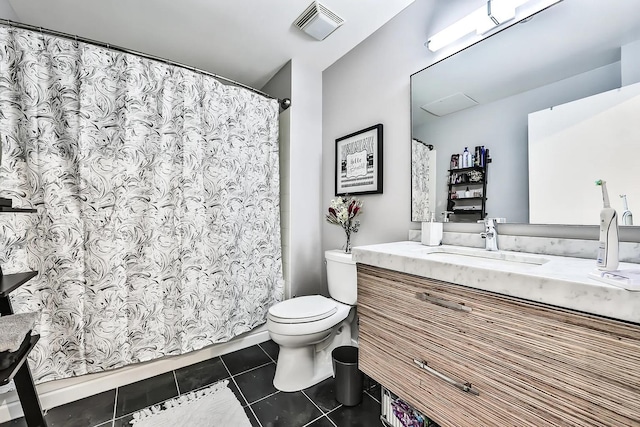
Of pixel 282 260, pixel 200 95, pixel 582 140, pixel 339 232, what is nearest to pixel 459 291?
pixel 582 140

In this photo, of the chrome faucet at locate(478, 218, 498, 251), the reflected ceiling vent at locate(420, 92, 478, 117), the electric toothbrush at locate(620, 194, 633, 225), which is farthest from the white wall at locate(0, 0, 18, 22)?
the electric toothbrush at locate(620, 194, 633, 225)

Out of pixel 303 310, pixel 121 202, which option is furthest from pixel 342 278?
pixel 121 202

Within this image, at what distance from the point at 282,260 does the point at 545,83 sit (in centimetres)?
200

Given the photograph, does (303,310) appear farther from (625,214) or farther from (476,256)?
(625,214)

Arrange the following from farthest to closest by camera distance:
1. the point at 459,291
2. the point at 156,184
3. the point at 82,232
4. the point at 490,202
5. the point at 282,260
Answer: the point at 282,260 → the point at 156,184 → the point at 82,232 → the point at 490,202 → the point at 459,291

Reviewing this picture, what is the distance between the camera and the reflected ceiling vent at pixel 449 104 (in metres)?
1.44

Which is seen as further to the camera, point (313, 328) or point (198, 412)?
point (313, 328)

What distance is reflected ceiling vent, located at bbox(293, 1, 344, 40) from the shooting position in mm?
1673

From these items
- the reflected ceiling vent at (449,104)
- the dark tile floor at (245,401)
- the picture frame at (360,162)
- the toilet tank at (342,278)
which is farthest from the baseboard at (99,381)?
the reflected ceiling vent at (449,104)

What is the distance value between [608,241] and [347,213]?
1305mm

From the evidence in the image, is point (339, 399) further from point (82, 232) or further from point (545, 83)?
point (545, 83)

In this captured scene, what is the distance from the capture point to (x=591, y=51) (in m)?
1.04

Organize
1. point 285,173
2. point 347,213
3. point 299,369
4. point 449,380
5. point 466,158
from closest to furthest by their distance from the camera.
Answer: point 449,380, point 466,158, point 299,369, point 347,213, point 285,173

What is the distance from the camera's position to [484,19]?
1.30m
